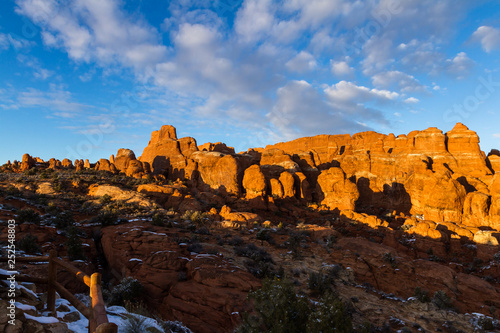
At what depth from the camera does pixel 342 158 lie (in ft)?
161

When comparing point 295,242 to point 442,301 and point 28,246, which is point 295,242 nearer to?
point 442,301

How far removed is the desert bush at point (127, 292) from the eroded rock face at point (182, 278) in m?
0.61

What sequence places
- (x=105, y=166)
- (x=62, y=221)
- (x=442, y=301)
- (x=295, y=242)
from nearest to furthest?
(x=442, y=301)
(x=62, y=221)
(x=295, y=242)
(x=105, y=166)

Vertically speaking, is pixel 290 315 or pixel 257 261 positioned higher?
pixel 290 315

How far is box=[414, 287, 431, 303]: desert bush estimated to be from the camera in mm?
Result: 13586

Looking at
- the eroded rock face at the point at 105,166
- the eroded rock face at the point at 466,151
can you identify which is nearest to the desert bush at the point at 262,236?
the eroded rock face at the point at 105,166

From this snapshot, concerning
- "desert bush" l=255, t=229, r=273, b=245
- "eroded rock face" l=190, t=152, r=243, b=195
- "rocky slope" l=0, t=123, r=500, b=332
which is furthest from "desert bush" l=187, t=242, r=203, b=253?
"eroded rock face" l=190, t=152, r=243, b=195

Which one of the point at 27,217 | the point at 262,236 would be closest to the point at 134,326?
the point at 262,236

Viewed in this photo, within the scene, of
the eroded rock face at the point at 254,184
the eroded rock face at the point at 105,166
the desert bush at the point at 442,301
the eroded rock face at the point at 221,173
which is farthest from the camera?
the eroded rock face at the point at 105,166

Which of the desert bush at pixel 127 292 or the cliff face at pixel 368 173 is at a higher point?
the cliff face at pixel 368 173

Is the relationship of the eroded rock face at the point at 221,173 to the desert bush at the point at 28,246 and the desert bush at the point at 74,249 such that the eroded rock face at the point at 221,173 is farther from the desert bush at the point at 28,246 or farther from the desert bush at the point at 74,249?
the desert bush at the point at 28,246

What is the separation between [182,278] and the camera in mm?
12430

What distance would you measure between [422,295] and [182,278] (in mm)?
12908

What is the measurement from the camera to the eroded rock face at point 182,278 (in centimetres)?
1045
